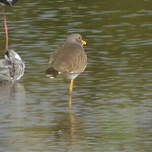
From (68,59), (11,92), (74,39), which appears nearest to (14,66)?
(11,92)

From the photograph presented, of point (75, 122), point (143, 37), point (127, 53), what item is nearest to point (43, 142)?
point (75, 122)

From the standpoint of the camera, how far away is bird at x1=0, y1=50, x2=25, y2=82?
12.8 meters

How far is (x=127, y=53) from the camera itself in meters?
14.9

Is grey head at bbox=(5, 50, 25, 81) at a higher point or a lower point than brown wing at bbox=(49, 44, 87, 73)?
lower

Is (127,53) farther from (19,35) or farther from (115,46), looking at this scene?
(19,35)

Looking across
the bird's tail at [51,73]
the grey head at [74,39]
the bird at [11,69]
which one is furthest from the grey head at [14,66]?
the bird's tail at [51,73]

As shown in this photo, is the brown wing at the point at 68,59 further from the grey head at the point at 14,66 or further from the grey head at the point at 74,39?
the grey head at the point at 14,66

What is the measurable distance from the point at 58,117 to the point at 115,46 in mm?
5237

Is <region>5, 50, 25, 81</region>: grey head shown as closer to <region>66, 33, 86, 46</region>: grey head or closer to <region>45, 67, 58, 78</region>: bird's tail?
<region>66, 33, 86, 46</region>: grey head

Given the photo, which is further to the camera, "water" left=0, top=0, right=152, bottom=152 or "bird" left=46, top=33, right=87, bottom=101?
"bird" left=46, top=33, right=87, bottom=101

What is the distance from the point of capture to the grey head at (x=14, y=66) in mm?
12844

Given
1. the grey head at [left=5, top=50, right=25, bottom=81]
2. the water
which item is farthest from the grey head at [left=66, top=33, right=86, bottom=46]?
the grey head at [left=5, top=50, right=25, bottom=81]

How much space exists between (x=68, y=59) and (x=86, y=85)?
111cm

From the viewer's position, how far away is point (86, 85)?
1257 centimetres
